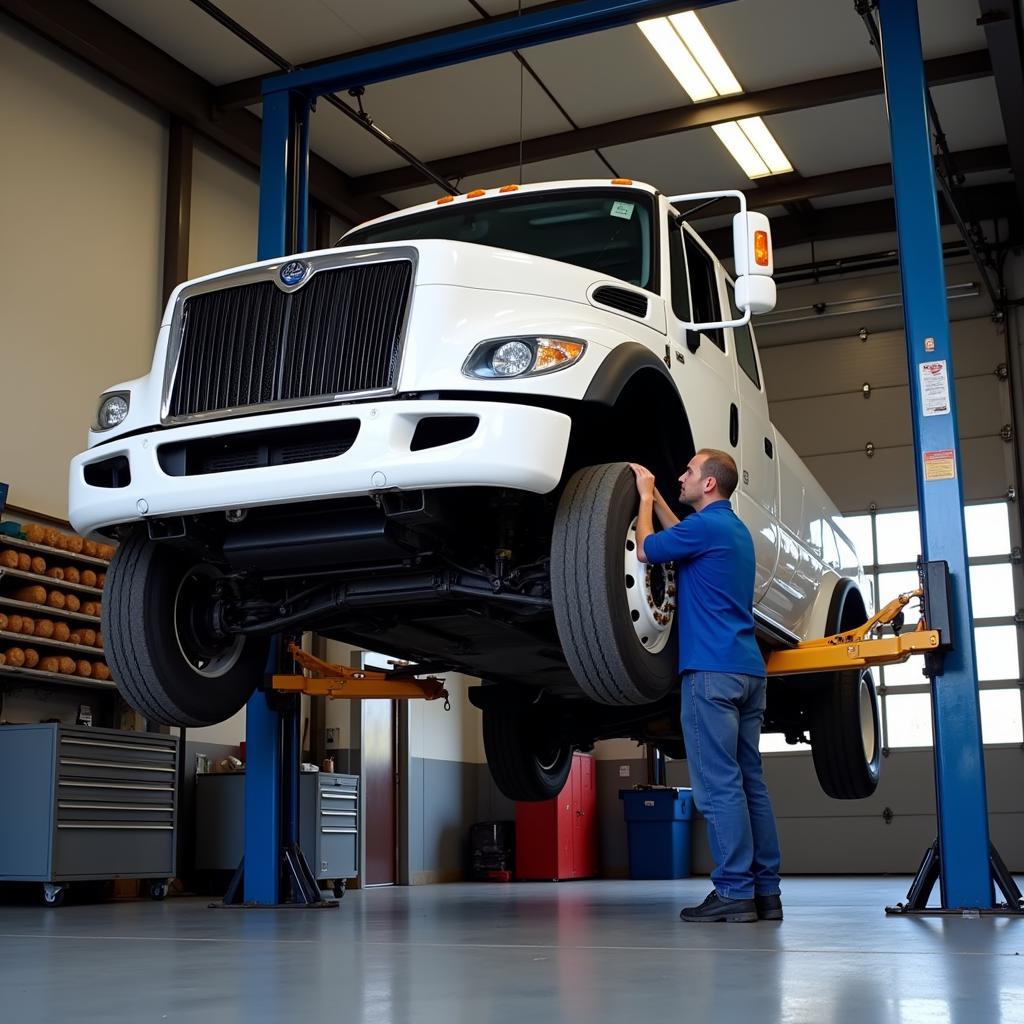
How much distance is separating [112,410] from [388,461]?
1.30 metres

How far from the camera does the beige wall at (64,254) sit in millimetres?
9266

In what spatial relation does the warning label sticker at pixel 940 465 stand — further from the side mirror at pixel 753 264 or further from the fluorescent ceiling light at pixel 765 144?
the fluorescent ceiling light at pixel 765 144

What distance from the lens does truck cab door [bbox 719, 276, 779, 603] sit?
575 cm

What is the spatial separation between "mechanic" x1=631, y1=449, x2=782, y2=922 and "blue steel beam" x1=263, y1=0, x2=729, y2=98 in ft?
9.73

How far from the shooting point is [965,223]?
13.3m

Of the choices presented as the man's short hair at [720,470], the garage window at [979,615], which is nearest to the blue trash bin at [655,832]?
the garage window at [979,615]

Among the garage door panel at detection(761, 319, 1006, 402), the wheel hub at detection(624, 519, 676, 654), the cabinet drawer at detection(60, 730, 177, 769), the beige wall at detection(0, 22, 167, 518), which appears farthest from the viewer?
the garage door panel at detection(761, 319, 1006, 402)

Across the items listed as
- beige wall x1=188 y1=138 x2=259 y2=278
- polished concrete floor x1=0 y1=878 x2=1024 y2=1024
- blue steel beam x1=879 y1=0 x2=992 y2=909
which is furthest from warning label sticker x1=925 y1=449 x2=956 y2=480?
beige wall x1=188 y1=138 x2=259 y2=278

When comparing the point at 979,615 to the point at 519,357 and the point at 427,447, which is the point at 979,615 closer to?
the point at 519,357

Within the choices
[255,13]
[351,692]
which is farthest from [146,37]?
[351,692]

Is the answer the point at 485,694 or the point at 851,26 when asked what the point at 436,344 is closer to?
the point at 485,694

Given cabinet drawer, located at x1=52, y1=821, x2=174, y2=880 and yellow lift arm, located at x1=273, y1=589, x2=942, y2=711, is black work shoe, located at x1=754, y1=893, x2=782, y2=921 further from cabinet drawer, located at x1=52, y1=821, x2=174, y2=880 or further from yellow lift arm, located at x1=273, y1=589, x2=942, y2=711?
cabinet drawer, located at x1=52, y1=821, x2=174, y2=880

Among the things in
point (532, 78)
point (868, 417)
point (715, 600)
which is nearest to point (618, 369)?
point (715, 600)

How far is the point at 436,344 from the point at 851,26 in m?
8.15
